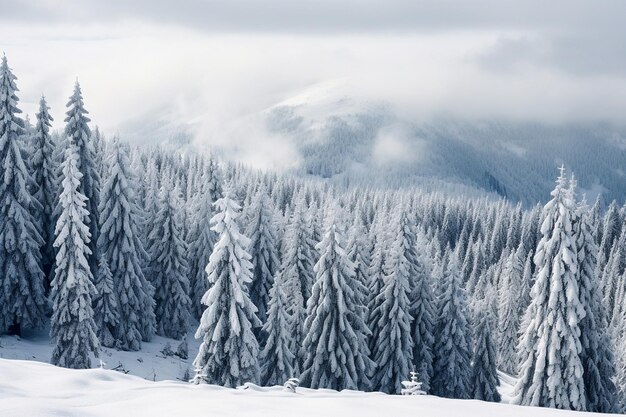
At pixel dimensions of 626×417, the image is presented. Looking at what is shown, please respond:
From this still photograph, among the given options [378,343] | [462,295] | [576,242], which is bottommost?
[378,343]

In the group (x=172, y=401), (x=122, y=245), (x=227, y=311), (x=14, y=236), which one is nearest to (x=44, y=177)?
(x=14, y=236)

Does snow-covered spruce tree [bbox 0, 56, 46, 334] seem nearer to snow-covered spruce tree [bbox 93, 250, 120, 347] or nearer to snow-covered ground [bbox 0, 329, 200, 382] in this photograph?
snow-covered ground [bbox 0, 329, 200, 382]

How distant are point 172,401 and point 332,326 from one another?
2546 cm

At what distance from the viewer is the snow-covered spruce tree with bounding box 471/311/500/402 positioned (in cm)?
4450

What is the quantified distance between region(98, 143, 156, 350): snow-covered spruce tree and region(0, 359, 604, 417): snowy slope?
3000cm

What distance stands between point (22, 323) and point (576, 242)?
3443 centimetres

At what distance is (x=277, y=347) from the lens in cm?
3409

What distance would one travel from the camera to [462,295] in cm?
4234

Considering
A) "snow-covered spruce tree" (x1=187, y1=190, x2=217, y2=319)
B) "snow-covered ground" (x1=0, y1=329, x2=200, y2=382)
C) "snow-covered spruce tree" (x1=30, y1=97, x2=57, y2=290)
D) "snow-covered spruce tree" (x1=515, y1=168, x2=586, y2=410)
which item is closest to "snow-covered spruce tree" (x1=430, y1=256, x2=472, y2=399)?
"snow-covered spruce tree" (x1=515, y1=168, x2=586, y2=410)

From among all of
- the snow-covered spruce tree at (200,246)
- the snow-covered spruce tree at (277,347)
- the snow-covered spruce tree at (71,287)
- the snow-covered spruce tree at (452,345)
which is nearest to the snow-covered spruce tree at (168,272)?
the snow-covered spruce tree at (200,246)

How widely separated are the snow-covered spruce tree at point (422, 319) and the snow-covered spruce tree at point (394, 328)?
2.12m

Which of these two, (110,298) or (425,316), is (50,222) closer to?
(110,298)

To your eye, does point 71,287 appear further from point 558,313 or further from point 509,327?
point 509,327

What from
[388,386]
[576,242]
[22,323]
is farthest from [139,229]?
[576,242]
